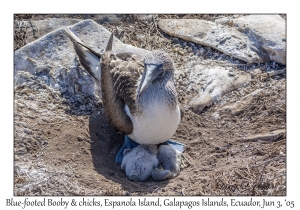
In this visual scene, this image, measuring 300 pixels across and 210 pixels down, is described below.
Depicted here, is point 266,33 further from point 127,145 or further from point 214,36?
point 127,145

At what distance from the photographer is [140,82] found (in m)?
6.31

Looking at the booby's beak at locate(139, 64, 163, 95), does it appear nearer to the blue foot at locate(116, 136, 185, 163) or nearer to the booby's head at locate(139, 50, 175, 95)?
the booby's head at locate(139, 50, 175, 95)

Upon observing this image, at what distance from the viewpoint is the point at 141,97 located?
6.27 meters

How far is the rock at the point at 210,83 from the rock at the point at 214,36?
1.30 feet

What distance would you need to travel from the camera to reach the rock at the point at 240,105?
7426mm

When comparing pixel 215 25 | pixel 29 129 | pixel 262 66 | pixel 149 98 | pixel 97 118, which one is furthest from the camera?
pixel 215 25

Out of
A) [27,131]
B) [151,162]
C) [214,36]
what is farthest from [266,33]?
[27,131]

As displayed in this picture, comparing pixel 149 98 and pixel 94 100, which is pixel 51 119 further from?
pixel 149 98

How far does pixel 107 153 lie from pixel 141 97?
3.72ft

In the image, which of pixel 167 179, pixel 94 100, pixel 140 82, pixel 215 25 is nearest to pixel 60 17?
pixel 94 100

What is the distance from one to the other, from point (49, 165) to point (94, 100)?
1676 millimetres

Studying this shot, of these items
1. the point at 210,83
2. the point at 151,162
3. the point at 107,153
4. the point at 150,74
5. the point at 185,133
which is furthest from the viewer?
the point at 210,83

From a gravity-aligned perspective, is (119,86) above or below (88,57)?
below

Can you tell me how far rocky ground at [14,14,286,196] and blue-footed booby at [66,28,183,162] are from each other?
527mm
